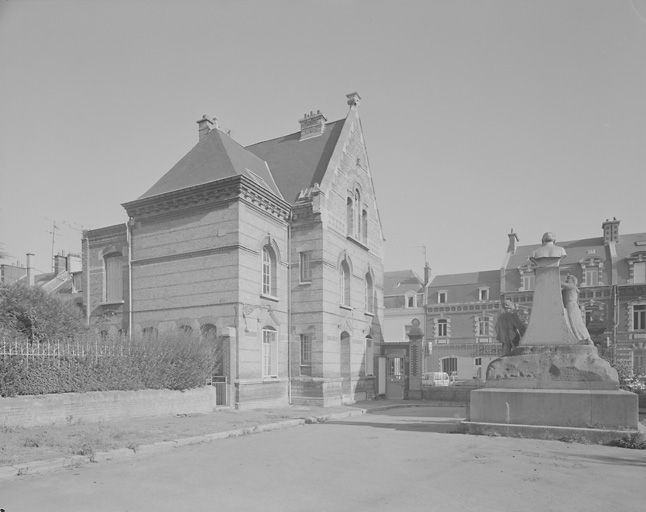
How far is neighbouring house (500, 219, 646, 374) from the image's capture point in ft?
125

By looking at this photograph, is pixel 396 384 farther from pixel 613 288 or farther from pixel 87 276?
pixel 613 288

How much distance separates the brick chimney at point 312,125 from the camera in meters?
25.8

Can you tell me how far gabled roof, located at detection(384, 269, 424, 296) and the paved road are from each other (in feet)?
135

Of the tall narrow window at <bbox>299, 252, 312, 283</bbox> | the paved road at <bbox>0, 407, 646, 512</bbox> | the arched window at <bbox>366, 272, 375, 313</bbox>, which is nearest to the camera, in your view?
the paved road at <bbox>0, 407, 646, 512</bbox>

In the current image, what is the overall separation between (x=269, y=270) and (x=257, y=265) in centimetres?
144

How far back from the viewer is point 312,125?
26.0 m

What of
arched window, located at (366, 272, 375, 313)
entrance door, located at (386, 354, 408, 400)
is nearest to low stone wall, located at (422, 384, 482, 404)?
entrance door, located at (386, 354, 408, 400)

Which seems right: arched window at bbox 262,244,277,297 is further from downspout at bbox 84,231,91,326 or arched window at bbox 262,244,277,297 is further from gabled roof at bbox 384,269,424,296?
gabled roof at bbox 384,269,424,296

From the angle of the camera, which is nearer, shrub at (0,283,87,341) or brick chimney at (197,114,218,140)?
shrub at (0,283,87,341)

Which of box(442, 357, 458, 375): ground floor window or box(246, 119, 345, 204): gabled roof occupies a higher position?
box(246, 119, 345, 204): gabled roof

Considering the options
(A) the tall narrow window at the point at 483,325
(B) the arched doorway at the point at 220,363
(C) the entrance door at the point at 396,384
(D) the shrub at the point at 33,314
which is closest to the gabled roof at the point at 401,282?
(A) the tall narrow window at the point at 483,325

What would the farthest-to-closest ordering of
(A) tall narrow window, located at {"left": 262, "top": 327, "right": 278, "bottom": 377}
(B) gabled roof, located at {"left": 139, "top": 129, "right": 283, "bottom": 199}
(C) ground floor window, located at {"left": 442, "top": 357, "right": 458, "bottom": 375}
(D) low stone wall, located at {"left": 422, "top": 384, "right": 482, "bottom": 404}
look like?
1. (C) ground floor window, located at {"left": 442, "top": 357, "right": 458, "bottom": 375}
2. (D) low stone wall, located at {"left": 422, "top": 384, "right": 482, "bottom": 404}
3. (B) gabled roof, located at {"left": 139, "top": 129, "right": 283, "bottom": 199}
4. (A) tall narrow window, located at {"left": 262, "top": 327, "right": 278, "bottom": 377}

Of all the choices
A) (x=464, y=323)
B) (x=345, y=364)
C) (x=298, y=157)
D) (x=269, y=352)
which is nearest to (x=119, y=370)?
(x=269, y=352)

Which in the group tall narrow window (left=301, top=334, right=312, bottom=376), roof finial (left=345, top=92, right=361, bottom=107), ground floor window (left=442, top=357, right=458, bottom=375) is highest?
roof finial (left=345, top=92, right=361, bottom=107)
